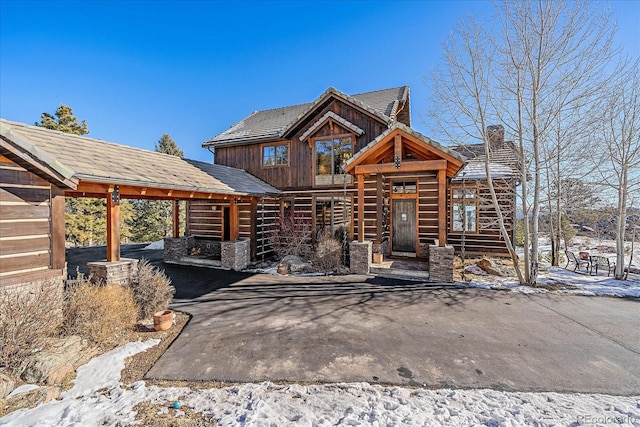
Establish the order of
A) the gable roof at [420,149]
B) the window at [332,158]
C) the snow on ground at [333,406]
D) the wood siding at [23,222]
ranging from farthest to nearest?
the window at [332,158] < the gable roof at [420,149] < the wood siding at [23,222] < the snow on ground at [333,406]

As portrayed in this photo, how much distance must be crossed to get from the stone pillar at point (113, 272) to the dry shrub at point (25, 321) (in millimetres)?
1363

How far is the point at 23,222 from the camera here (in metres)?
4.84

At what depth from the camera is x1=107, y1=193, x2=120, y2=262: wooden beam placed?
249 inches

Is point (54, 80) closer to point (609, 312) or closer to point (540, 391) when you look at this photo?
point (540, 391)

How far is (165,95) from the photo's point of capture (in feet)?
77.4

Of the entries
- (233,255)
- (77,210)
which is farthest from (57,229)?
(77,210)

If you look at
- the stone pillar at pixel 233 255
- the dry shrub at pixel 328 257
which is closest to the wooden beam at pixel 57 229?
the stone pillar at pixel 233 255

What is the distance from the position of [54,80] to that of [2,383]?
56.5 ft

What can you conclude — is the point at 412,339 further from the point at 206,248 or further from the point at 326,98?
the point at 206,248

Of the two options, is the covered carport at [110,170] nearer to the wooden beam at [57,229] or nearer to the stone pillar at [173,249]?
the wooden beam at [57,229]

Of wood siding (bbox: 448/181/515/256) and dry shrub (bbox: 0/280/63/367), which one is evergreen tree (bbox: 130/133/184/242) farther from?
wood siding (bbox: 448/181/515/256)

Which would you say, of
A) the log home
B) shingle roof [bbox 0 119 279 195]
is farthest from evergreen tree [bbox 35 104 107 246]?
shingle roof [bbox 0 119 279 195]

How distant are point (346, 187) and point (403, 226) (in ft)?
10.7

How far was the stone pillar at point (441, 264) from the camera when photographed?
847 cm
